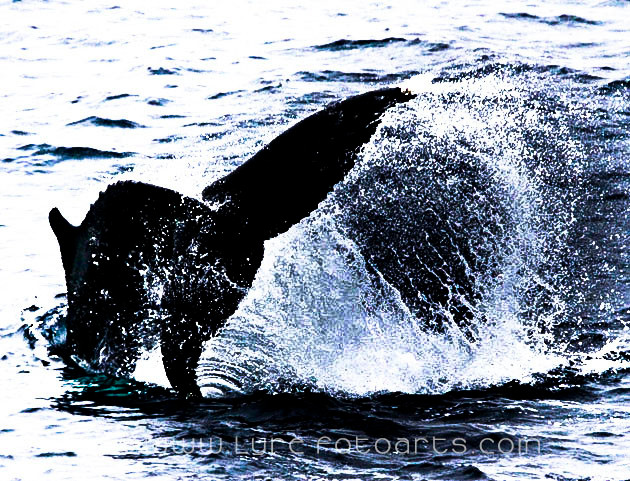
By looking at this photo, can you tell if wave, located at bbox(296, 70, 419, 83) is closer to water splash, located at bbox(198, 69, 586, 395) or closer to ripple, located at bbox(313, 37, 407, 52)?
ripple, located at bbox(313, 37, 407, 52)

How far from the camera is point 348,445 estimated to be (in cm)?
776

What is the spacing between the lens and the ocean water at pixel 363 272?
780 centimetres

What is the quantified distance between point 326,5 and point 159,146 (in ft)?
37.4

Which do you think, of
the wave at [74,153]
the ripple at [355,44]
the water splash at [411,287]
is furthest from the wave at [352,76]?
the water splash at [411,287]

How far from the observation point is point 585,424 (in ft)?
26.1

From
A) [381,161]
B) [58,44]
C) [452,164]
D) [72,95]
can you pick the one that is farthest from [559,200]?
[58,44]

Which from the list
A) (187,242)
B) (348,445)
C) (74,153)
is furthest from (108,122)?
(348,445)

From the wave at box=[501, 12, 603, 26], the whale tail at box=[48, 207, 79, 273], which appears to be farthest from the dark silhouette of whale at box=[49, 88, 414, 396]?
the wave at box=[501, 12, 603, 26]

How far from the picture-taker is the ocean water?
780 cm

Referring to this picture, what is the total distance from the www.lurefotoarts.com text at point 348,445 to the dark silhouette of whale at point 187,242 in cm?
69

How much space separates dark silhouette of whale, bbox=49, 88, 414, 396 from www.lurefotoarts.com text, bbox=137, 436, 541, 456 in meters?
0.69

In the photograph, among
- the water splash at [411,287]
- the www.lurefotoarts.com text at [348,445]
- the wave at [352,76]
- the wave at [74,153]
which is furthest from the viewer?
A: the wave at [352,76]

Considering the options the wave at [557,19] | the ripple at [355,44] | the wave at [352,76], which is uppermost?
the wave at [557,19]

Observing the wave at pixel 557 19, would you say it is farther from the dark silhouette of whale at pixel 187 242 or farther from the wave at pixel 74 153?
the dark silhouette of whale at pixel 187 242
